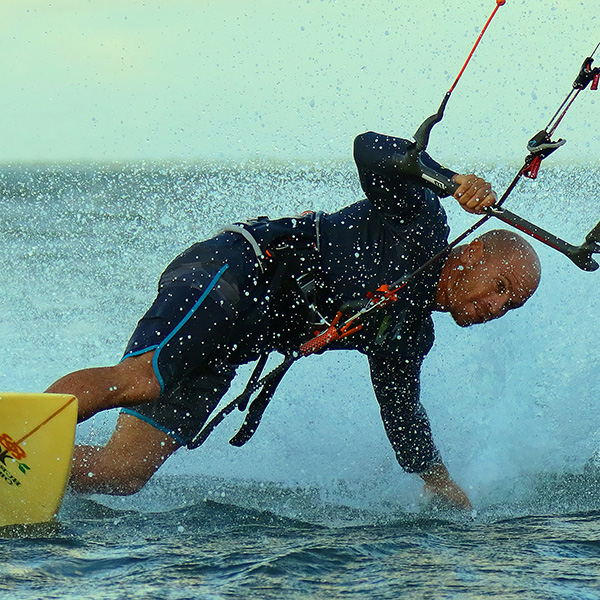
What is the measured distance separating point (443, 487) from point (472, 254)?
1304 mm

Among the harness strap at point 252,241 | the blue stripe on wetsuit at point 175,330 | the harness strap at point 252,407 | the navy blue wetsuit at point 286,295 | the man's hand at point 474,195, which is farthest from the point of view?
the harness strap at point 252,407

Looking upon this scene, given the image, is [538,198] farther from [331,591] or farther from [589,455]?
[331,591]

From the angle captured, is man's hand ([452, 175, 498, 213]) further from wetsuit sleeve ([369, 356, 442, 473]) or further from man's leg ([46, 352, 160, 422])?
man's leg ([46, 352, 160, 422])

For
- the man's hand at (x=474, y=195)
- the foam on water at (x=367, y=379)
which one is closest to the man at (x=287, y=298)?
the man's hand at (x=474, y=195)

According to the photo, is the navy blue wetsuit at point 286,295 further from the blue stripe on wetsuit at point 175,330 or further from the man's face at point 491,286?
the man's face at point 491,286

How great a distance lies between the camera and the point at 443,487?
14.8 ft

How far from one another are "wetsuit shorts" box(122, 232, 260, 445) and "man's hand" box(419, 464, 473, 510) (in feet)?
4.36

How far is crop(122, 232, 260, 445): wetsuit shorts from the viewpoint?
3.60 m

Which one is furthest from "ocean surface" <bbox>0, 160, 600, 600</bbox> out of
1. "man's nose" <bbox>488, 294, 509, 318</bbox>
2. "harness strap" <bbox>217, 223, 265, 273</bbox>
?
"harness strap" <bbox>217, 223, 265, 273</bbox>

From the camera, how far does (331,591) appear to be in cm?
271

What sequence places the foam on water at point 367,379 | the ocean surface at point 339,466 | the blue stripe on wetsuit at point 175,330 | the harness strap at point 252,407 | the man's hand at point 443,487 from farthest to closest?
the foam on water at point 367,379, the man's hand at point 443,487, the harness strap at point 252,407, the blue stripe on wetsuit at point 175,330, the ocean surface at point 339,466

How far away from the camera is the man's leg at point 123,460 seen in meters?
4.10

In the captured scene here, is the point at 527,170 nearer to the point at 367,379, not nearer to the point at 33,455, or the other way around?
the point at 33,455

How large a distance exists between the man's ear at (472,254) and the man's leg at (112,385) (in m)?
1.41
